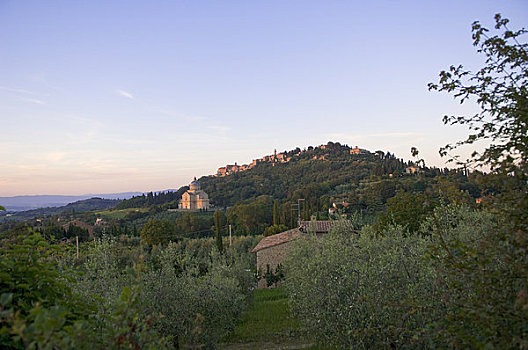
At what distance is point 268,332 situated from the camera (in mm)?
13422

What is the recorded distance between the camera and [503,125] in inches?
144

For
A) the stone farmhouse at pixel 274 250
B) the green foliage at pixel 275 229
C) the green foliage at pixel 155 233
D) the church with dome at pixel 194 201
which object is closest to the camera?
the stone farmhouse at pixel 274 250

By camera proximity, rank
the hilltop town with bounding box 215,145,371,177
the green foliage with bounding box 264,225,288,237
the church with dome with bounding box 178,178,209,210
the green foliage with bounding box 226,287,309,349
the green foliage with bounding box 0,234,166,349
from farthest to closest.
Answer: the hilltop town with bounding box 215,145,371,177
the church with dome with bounding box 178,178,209,210
the green foliage with bounding box 264,225,288,237
the green foliage with bounding box 226,287,309,349
the green foliage with bounding box 0,234,166,349

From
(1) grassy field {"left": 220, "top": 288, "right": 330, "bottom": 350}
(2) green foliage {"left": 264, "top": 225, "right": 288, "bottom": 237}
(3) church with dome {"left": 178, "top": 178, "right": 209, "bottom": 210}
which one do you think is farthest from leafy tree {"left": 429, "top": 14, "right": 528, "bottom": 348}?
(3) church with dome {"left": 178, "top": 178, "right": 209, "bottom": 210}

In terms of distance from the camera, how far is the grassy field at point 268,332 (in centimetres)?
1146

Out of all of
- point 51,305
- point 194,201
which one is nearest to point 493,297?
point 51,305

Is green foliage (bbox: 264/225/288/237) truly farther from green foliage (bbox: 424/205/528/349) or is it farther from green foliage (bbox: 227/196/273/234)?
green foliage (bbox: 424/205/528/349)

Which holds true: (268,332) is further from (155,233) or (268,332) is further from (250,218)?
(250,218)

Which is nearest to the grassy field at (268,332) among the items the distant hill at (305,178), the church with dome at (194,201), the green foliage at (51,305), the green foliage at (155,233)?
the green foliage at (51,305)

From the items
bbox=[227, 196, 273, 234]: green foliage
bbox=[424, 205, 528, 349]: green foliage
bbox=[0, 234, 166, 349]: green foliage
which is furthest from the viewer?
bbox=[227, 196, 273, 234]: green foliage

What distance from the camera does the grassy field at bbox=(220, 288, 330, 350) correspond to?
1146 cm

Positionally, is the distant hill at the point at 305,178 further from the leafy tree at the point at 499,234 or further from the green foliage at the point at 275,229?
the leafy tree at the point at 499,234

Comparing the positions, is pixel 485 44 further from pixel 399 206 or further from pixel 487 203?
pixel 399 206

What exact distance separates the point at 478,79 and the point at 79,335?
14.0 feet
